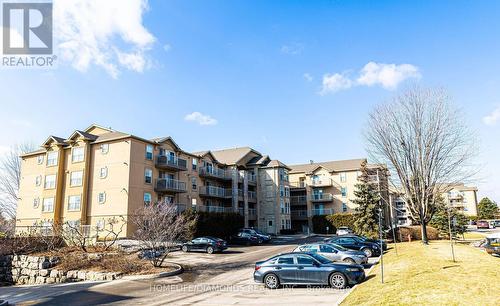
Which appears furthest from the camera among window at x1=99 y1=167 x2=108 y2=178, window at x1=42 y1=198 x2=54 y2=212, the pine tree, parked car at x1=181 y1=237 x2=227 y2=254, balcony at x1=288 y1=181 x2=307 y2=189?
balcony at x1=288 y1=181 x2=307 y2=189

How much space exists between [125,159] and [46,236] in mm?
10323

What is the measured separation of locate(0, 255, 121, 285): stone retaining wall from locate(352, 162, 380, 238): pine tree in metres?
28.7

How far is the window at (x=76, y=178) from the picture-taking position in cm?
3803

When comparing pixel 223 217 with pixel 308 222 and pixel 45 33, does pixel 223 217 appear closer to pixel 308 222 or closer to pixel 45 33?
pixel 308 222

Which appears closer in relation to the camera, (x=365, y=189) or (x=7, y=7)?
(x=7, y=7)

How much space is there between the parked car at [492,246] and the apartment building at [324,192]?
3138cm

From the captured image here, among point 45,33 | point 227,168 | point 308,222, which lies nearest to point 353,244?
point 45,33

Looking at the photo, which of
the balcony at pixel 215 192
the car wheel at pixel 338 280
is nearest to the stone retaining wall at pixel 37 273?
the car wheel at pixel 338 280

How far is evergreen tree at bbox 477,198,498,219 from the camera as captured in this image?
284 ft

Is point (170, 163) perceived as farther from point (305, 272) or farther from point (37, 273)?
point (305, 272)

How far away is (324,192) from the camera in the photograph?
6103 cm

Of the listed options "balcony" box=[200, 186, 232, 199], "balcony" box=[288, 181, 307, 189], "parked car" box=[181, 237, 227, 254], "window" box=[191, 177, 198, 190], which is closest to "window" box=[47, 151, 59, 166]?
"window" box=[191, 177, 198, 190]

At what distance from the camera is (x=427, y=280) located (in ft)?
42.2

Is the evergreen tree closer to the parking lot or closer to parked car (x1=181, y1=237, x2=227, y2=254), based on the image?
parked car (x1=181, y1=237, x2=227, y2=254)
